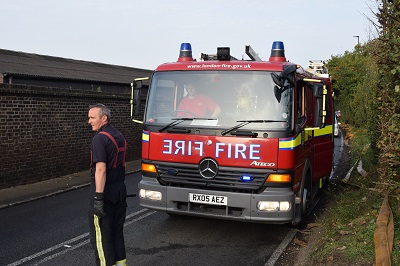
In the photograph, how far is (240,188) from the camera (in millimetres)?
5938

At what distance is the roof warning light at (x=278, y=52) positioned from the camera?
6758 millimetres

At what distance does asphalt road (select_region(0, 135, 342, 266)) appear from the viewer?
223 inches

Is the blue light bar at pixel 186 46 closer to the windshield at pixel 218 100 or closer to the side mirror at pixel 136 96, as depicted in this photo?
the windshield at pixel 218 100

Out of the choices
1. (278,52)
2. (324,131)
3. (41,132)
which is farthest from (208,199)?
(41,132)

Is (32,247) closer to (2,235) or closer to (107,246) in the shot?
(2,235)

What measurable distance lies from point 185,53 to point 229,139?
201 cm

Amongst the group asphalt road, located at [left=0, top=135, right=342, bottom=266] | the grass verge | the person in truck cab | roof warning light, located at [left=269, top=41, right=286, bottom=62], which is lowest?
asphalt road, located at [left=0, top=135, right=342, bottom=266]

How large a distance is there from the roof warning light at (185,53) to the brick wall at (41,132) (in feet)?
15.5

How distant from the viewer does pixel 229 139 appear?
236 inches

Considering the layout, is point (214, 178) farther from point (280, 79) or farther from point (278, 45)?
point (278, 45)

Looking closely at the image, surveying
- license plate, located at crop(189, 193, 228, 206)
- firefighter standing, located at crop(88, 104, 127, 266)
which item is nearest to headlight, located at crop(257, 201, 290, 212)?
license plate, located at crop(189, 193, 228, 206)

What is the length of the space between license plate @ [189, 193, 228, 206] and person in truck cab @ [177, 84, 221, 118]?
114 cm

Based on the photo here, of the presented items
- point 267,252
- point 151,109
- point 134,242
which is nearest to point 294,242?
point 267,252

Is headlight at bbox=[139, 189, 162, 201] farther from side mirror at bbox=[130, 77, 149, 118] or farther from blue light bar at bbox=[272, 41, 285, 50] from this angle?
blue light bar at bbox=[272, 41, 285, 50]
